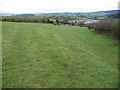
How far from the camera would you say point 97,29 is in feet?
85.9

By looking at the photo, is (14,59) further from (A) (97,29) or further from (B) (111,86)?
(A) (97,29)

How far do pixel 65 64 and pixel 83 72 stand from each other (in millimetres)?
1248

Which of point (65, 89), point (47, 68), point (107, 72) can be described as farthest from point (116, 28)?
point (65, 89)

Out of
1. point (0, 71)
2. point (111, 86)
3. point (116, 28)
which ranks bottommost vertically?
point (111, 86)

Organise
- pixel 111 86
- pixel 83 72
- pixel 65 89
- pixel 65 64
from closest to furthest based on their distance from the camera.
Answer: pixel 65 89, pixel 111 86, pixel 83 72, pixel 65 64

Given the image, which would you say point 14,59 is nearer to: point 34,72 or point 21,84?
point 34,72

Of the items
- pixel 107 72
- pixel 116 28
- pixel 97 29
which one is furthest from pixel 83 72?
pixel 97 29

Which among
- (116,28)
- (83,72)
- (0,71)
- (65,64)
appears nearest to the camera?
(0,71)

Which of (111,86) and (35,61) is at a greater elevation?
(35,61)

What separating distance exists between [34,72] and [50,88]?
1459 mm

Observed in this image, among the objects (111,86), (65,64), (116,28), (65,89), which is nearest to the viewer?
(65,89)

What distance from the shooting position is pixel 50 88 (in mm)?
4684

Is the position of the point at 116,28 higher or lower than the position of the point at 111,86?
higher

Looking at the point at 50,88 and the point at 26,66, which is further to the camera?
the point at 26,66
